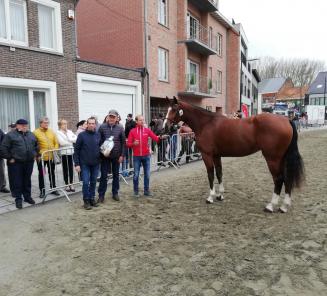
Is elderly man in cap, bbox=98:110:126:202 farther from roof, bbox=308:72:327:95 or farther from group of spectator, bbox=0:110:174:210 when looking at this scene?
roof, bbox=308:72:327:95

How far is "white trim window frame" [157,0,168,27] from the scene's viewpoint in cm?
1828

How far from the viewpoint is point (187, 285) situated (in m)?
3.29

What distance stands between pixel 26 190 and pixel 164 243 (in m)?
3.53

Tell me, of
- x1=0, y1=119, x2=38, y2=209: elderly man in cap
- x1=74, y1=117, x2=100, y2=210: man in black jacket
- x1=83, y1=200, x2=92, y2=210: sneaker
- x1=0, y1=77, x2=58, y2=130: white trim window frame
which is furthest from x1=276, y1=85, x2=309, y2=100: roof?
x1=0, y1=119, x2=38, y2=209: elderly man in cap

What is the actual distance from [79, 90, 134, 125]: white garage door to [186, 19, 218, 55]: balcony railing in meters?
7.43

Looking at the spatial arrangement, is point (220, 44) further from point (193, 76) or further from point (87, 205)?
point (87, 205)

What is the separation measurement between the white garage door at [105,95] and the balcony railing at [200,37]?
689cm

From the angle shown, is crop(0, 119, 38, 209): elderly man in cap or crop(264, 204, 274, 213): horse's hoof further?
crop(0, 119, 38, 209): elderly man in cap

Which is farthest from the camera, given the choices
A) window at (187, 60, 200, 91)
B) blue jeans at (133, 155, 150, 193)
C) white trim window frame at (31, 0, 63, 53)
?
window at (187, 60, 200, 91)

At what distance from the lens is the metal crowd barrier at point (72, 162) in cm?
696

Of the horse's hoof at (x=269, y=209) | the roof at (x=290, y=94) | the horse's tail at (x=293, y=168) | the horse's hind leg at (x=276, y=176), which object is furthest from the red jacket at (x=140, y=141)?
the roof at (x=290, y=94)

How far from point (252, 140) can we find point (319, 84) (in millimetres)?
73046

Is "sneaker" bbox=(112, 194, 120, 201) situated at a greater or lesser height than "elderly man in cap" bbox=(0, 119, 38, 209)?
lesser

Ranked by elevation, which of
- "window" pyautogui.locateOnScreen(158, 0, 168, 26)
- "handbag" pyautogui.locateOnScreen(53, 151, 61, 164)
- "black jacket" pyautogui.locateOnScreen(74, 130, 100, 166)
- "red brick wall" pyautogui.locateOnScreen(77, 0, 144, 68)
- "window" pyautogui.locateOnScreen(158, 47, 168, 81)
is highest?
"window" pyautogui.locateOnScreen(158, 0, 168, 26)
